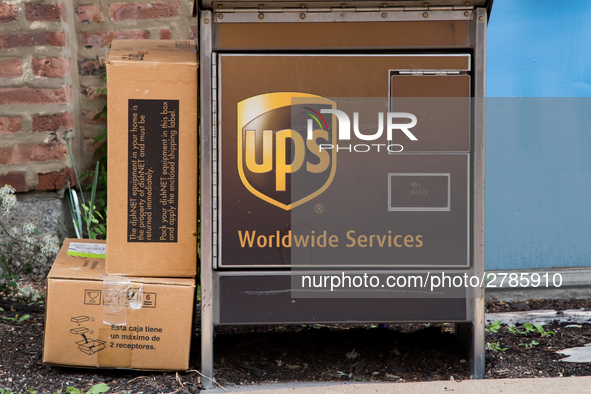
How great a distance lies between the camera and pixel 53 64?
253 cm

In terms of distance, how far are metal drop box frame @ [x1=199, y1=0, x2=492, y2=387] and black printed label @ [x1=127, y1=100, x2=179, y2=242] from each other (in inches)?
6.4

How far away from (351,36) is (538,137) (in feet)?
5.39

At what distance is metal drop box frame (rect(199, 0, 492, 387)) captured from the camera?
70.1 inches

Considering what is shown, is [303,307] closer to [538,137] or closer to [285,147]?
[285,147]

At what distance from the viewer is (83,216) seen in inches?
105

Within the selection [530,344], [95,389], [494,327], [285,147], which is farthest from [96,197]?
[530,344]

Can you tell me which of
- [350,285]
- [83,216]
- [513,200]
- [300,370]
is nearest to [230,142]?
[350,285]

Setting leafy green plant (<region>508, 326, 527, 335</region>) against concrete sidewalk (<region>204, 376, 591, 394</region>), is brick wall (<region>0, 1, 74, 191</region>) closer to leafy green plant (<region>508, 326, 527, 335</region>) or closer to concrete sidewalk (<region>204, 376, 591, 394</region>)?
concrete sidewalk (<region>204, 376, 591, 394</region>)

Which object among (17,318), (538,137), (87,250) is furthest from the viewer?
(538,137)

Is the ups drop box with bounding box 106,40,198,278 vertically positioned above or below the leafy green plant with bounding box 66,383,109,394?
above

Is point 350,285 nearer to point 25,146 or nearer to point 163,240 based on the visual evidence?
point 163,240

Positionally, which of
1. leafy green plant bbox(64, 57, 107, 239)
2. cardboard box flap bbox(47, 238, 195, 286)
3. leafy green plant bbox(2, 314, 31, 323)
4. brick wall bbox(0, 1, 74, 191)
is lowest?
leafy green plant bbox(2, 314, 31, 323)

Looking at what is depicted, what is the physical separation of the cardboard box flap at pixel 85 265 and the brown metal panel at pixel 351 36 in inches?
36.6

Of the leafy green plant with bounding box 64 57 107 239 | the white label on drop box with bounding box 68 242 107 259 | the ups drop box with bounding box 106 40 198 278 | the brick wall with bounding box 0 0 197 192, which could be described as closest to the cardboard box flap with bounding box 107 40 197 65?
the ups drop box with bounding box 106 40 198 278
